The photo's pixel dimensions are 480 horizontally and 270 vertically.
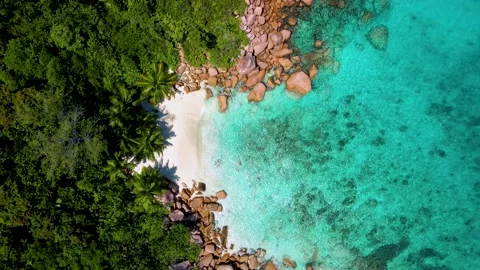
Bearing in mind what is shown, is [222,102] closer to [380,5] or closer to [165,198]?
[165,198]

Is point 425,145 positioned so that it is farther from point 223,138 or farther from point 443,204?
point 223,138

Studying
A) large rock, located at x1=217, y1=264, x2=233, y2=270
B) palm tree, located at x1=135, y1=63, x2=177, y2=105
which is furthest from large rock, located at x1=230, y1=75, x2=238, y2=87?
large rock, located at x1=217, y1=264, x2=233, y2=270

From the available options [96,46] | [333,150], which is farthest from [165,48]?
[333,150]

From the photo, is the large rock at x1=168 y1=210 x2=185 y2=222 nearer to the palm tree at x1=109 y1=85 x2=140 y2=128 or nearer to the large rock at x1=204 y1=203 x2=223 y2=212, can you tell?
the large rock at x1=204 y1=203 x2=223 y2=212

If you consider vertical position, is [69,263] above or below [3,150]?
below

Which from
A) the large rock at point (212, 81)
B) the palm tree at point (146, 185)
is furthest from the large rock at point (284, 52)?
the palm tree at point (146, 185)

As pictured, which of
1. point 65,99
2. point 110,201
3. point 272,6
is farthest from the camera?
point 272,6
